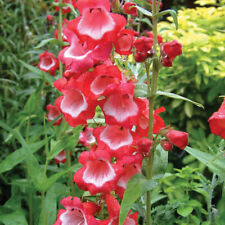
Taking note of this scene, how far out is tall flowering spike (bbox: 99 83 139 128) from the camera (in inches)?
21.2

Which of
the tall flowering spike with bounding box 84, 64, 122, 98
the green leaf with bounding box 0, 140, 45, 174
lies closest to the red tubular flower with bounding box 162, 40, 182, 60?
the tall flowering spike with bounding box 84, 64, 122, 98

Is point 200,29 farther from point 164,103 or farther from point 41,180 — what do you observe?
point 41,180

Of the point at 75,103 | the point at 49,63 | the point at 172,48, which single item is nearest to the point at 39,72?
the point at 49,63

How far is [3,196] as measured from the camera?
183 cm

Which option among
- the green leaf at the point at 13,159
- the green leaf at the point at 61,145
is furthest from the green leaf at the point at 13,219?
the green leaf at the point at 61,145

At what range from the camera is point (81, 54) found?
0.60 m

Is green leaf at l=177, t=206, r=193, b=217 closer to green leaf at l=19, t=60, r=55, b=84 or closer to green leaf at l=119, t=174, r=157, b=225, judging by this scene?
green leaf at l=119, t=174, r=157, b=225

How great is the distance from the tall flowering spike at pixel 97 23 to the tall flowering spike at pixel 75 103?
0.09 metres

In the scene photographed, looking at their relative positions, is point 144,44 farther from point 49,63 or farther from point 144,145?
→ point 49,63

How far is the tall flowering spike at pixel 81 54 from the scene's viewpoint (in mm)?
556

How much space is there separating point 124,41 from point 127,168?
0.26 meters

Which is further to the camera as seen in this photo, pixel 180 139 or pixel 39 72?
pixel 39 72

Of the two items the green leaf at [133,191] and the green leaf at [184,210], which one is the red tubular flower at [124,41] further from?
the green leaf at [184,210]

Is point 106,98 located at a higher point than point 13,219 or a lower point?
higher
